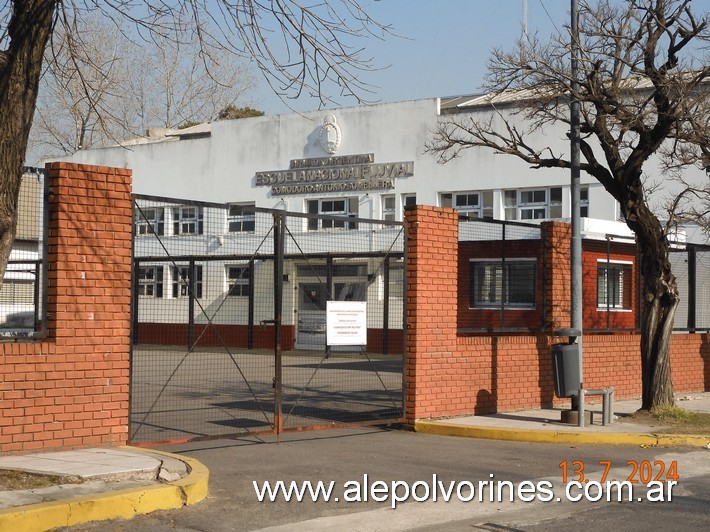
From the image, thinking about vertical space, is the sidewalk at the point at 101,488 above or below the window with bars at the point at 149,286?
below

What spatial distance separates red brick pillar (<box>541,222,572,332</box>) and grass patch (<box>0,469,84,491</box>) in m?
9.98

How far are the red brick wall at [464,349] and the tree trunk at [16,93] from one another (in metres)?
6.72

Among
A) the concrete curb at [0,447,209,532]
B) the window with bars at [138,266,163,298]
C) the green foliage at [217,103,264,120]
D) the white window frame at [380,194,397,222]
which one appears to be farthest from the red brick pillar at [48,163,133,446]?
the green foliage at [217,103,264,120]

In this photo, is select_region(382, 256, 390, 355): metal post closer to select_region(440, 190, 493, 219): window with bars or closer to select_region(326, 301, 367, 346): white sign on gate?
select_region(326, 301, 367, 346): white sign on gate

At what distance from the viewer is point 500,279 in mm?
15852

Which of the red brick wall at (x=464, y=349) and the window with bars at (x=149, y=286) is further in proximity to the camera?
the window with bars at (x=149, y=286)

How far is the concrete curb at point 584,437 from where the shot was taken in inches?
520

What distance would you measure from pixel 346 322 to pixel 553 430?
3.23m

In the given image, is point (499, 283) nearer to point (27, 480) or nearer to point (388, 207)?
point (27, 480)

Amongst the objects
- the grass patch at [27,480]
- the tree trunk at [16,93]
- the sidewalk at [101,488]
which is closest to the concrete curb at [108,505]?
the sidewalk at [101,488]

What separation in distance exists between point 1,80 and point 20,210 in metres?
2.71

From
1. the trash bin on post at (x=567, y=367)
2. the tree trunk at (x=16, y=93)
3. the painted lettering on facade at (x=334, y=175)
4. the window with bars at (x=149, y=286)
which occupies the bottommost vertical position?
the trash bin on post at (x=567, y=367)

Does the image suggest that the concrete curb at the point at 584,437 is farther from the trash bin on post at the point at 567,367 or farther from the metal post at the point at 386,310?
the metal post at the point at 386,310

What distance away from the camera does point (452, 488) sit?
961 cm
